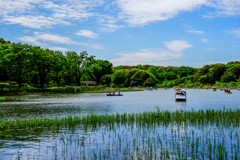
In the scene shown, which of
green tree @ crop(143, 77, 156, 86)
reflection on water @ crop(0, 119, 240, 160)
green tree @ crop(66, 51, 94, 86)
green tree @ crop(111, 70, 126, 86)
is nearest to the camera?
reflection on water @ crop(0, 119, 240, 160)

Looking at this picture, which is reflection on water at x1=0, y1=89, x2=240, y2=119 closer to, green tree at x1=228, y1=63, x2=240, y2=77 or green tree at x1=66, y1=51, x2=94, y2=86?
green tree at x1=66, y1=51, x2=94, y2=86

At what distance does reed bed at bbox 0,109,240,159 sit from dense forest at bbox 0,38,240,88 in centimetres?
6678

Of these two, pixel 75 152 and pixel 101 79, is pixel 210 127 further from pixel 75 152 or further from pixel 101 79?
pixel 101 79

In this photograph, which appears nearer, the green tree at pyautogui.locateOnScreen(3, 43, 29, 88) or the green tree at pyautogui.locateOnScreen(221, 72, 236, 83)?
the green tree at pyautogui.locateOnScreen(3, 43, 29, 88)

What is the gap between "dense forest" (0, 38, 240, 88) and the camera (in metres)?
89.5

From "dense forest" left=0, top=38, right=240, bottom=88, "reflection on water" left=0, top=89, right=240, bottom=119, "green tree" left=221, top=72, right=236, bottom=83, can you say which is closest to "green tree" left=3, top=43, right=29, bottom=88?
"dense forest" left=0, top=38, right=240, bottom=88

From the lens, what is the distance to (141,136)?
57.9ft

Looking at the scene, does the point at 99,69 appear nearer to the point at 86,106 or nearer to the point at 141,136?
the point at 86,106

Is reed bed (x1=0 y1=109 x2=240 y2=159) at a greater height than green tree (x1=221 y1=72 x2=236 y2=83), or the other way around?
green tree (x1=221 y1=72 x2=236 y2=83)

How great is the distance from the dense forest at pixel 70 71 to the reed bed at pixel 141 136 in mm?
66782

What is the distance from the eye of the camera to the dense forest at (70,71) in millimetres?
89475

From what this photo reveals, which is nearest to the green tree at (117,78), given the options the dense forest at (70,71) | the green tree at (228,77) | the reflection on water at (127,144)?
the dense forest at (70,71)

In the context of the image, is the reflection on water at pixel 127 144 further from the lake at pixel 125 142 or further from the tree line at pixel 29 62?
the tree line at pixel 29 62

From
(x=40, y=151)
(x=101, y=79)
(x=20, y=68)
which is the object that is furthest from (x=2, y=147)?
(x=101, y=79)
